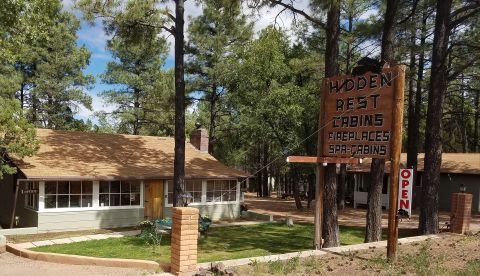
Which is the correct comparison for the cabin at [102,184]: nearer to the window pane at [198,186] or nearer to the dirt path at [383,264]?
the window pane at [198,186]

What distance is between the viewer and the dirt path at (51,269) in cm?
966

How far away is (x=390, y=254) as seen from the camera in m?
9.82

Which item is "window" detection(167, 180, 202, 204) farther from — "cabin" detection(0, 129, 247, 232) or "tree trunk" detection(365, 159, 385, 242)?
"tree trunk" detection(365, 159, 385, 242)

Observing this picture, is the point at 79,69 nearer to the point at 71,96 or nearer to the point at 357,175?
the point at 71,96

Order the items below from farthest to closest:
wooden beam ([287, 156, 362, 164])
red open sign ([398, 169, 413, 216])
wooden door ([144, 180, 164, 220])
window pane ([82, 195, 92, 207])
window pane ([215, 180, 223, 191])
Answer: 1. window pane ([215, 180, 223, 191])
2. wooden door ([144, 180, 164, 220])
3. window pane ([82, 195, 92, 207])
4. wooden beam ([287, 156, 362, 164])
5. red open sign ([398, 169, 413, 216])

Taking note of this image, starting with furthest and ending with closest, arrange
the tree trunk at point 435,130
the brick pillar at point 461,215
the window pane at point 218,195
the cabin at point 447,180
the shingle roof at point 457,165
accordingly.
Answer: the shingle roof at point 457,165, the cabin at point 447,180, the window pane at point 218,195, the tree trunk at point 435,130, the brick pillar at point 461,215

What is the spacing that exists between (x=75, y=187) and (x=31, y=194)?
1.75 meters

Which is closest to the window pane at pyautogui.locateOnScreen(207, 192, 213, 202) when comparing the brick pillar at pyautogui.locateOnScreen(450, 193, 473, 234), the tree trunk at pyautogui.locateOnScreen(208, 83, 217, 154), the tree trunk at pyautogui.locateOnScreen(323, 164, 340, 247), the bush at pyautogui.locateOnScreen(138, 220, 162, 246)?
the bush at pyautogui.locateOnScreen(138, 220, 162, 246)

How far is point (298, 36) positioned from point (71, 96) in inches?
637

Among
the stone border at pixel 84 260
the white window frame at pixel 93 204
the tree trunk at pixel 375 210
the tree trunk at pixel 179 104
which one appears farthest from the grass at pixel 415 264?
the white window frame at pixel 93 204

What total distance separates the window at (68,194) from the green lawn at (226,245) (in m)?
3.55

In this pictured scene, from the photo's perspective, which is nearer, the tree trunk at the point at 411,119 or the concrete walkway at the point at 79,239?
the concrete walkway at the point at 79,239

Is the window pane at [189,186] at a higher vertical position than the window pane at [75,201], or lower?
higher

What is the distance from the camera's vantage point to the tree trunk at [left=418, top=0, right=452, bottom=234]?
47.7 ft
